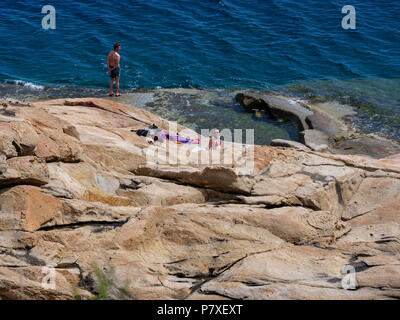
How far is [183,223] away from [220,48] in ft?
65.2

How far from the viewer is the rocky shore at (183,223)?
20.0 ft

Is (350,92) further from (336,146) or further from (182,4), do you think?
(182,4)

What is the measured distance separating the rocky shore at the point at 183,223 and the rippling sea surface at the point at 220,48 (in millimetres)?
10438

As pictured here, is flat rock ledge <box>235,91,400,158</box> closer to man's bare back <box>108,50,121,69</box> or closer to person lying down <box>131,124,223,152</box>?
person lying down <box>131,124,223,152</box>

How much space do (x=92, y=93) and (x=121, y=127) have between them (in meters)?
8.02

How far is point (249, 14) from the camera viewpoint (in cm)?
2962

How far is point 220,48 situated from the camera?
25.8 metres

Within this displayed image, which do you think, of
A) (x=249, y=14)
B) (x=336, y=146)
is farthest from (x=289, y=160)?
(x=249, y=14)

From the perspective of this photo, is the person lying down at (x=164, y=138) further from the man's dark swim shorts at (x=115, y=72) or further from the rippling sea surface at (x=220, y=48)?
the rippling sea surface at (x=220, y=48)

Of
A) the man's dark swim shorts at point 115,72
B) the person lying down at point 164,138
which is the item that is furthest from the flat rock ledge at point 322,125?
the man's dark swim shorts at point 115,72

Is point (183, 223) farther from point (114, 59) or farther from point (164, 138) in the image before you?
point (114, 59)

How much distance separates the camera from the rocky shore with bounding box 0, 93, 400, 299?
610cm

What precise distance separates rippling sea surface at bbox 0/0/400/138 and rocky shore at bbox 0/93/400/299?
411 inches
